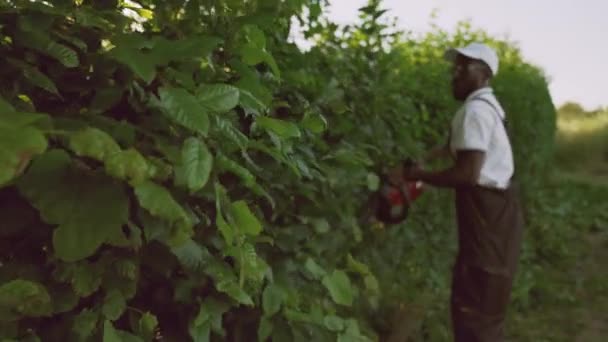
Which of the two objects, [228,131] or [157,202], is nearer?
[157,202]

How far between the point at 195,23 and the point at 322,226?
1063mm

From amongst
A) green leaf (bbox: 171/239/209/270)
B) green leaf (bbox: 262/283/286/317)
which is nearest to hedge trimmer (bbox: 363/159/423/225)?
green leaf (bbox: 262/283/286/317)

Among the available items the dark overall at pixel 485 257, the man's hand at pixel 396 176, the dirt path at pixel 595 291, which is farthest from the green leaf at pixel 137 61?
the dirt path at pixel 595 291

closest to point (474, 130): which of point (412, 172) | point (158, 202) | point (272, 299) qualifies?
point (412, 172)

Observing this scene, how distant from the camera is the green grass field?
6.78 m

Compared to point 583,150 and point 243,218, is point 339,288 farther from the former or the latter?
point 583,150

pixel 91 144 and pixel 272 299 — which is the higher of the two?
pixel 91 144

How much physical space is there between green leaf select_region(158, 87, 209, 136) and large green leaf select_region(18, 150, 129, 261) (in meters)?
0.18

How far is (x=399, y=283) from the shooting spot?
5.89 metres

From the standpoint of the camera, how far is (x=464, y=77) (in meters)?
4.73

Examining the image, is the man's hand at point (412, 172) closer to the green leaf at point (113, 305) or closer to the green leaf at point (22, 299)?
the green leaf at point (113, 305)

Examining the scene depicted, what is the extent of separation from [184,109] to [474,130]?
10.4ft

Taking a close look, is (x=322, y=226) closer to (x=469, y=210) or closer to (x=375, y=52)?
(x=375, y=52)

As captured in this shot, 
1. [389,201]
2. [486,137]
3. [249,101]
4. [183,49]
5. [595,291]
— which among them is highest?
[183,49]
